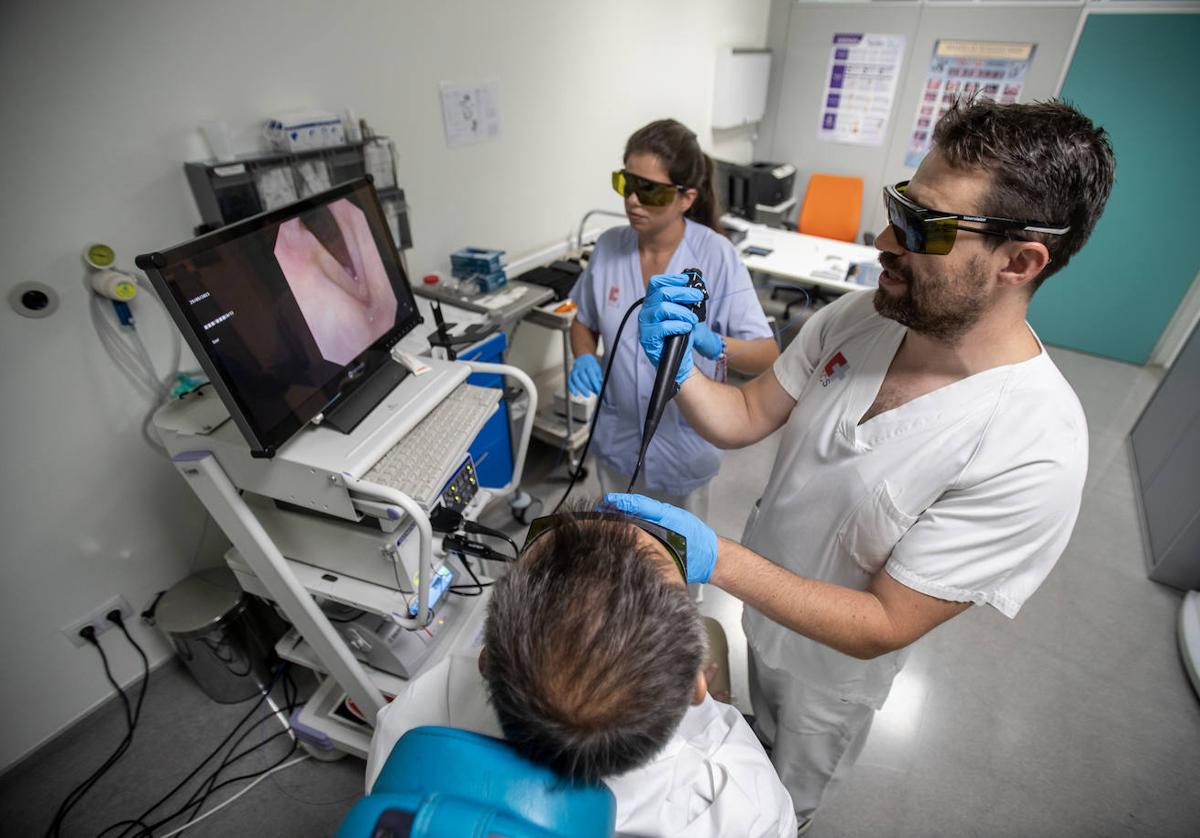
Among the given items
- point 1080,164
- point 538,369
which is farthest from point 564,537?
point 538,369

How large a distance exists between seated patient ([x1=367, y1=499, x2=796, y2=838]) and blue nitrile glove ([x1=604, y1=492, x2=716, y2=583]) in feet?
0.35

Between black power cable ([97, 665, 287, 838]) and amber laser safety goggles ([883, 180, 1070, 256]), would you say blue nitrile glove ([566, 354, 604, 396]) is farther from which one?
black power cable ([97, 665, 287, 838])

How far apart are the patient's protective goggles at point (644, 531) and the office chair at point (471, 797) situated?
0.22 meters

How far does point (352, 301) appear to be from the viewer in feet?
Answer: 3.94

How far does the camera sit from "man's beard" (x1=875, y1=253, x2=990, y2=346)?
800 mm

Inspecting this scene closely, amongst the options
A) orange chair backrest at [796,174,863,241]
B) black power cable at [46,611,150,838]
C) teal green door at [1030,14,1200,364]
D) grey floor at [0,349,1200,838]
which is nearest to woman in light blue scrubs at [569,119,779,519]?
grey floor at [0,349,1200,838]

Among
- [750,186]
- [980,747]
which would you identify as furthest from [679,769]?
[750,186]

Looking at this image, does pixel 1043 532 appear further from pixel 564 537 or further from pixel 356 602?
pixel 356 602

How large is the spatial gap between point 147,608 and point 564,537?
198cm

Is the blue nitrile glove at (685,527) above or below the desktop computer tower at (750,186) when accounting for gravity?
above

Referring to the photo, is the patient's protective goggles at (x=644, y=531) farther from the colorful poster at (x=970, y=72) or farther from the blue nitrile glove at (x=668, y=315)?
the colorful poster at (x=970, y=72)

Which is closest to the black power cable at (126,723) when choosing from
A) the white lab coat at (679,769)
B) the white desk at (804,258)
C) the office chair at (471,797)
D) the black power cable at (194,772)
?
the black power cable at (194,772)

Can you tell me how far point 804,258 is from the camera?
3436 mm

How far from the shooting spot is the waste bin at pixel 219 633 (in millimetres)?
1720
